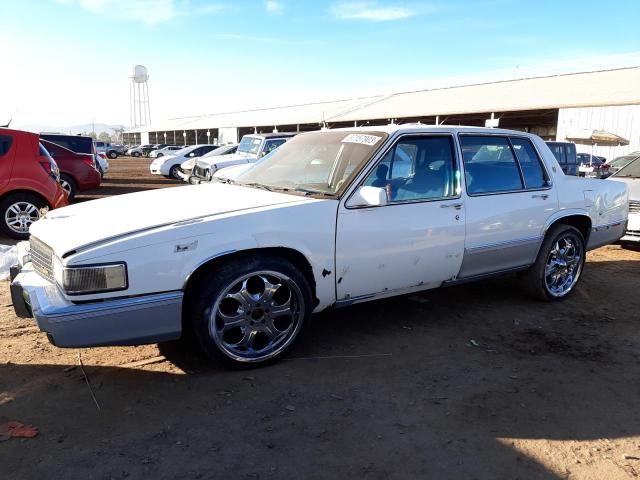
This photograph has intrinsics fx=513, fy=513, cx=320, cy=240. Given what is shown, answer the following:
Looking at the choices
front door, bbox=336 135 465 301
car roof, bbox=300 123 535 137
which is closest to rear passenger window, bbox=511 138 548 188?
car roof, bbox=300 123 535 137

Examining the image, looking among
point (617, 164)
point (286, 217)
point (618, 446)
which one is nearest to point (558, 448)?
point (618, 446)

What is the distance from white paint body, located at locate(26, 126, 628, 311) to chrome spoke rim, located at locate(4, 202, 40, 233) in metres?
4.40

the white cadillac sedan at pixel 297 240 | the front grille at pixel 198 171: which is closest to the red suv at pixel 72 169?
the front grille at pixel 198 171

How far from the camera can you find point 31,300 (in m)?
3.08

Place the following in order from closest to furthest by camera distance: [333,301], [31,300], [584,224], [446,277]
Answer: [31,300], [333,301], [446,277], [584,224]

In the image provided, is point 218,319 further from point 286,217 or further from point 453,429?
point 453,429

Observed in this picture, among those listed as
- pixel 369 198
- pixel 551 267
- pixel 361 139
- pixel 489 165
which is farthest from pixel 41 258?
pixel 551 267

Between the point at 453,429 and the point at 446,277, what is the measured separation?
5.30ft

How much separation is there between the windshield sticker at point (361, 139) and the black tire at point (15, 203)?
5592 mm

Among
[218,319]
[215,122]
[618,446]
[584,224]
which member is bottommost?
[618,446]

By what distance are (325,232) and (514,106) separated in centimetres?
3030

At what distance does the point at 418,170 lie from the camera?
415 centimetres

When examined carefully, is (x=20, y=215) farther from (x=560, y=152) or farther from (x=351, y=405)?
(x=560, y=152)

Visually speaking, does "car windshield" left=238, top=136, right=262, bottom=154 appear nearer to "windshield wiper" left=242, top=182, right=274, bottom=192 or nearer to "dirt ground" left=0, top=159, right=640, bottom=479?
"windshield wiper" left=242, top=182, right=274, bottom=192
